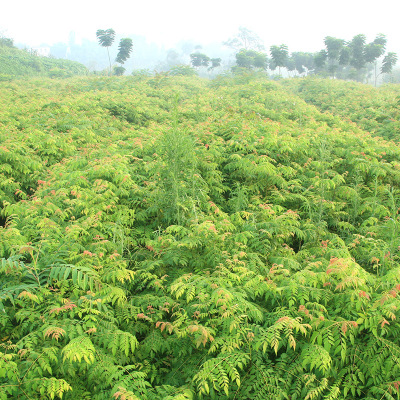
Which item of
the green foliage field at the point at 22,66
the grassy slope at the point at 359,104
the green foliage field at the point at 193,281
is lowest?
the green foliage field at the point at 193,281

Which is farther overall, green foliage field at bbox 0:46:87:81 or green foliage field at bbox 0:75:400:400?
green foliage field at bbox 0:46:87:81

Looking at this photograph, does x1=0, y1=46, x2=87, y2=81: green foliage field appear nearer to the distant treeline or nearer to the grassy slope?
the distant treeline

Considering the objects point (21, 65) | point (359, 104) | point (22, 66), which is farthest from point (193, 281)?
point (21, 65)

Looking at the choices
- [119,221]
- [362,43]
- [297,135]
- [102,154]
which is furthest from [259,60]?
[119,221]

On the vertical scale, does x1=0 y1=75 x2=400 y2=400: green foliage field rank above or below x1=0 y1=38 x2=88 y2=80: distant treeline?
below

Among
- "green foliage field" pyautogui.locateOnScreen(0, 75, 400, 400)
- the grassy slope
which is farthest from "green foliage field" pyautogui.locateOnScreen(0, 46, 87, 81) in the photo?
"green foliage field" pyautogui.locateOnScreen(0, 75, 400, 400)

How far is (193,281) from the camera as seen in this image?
3.52 metres

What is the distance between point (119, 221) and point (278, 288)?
2.68 meters

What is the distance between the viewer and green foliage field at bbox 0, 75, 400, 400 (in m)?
2.70

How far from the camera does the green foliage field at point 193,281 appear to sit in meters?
2.70

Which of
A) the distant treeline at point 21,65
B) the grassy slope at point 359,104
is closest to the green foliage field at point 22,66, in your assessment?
the distant treeline at point 21,65

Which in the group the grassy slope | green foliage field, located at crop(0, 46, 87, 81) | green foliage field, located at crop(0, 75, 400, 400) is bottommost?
green foliage field, located at crop(0, 75, 400, 400)

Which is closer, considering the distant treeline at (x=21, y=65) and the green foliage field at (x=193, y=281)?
the green foliage field at (x=193, y=281)

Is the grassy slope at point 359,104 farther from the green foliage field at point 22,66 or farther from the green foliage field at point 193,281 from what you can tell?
the green foliage field at point 22,66
